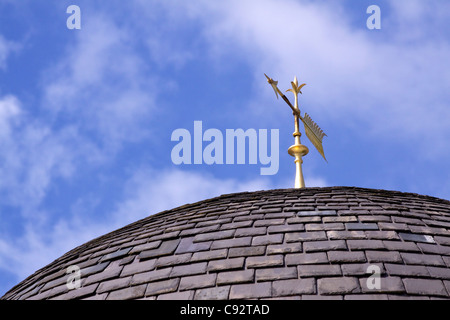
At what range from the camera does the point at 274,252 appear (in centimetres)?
454

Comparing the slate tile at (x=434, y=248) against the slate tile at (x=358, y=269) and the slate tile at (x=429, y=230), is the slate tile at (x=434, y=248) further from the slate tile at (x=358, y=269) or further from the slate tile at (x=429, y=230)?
the slate tile at (x=358, y=269)

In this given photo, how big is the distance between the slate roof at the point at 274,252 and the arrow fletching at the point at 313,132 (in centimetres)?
255

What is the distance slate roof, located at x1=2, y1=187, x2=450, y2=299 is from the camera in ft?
13.5

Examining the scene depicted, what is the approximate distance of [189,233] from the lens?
5.32 metres

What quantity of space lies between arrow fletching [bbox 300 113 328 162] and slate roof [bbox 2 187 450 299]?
2546 mm

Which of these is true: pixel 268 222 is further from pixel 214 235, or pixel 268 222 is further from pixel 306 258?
pixel 306 258

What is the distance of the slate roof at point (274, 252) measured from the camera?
4.11 m

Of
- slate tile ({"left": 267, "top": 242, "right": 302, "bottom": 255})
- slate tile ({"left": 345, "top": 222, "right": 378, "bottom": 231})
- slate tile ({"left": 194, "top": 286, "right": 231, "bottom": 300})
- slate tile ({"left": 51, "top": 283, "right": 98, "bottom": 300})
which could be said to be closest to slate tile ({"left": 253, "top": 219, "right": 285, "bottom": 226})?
slate tile ({"left": 267, "top": 242, "right": 302, "bottom": 255})

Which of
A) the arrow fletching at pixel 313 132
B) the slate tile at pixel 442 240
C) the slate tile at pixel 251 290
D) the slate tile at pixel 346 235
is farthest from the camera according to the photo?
the arrow fletching at pixel 313 132

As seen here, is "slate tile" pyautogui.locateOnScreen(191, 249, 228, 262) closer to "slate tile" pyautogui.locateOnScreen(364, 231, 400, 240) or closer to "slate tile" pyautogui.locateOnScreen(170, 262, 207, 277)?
"slate tile" pyautogui.locateOnScreen(170, 262, 207, 277)

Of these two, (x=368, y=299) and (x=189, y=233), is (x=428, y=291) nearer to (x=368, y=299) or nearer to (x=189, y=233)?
(x=368, y=299)

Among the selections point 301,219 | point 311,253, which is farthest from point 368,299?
point 301,219
